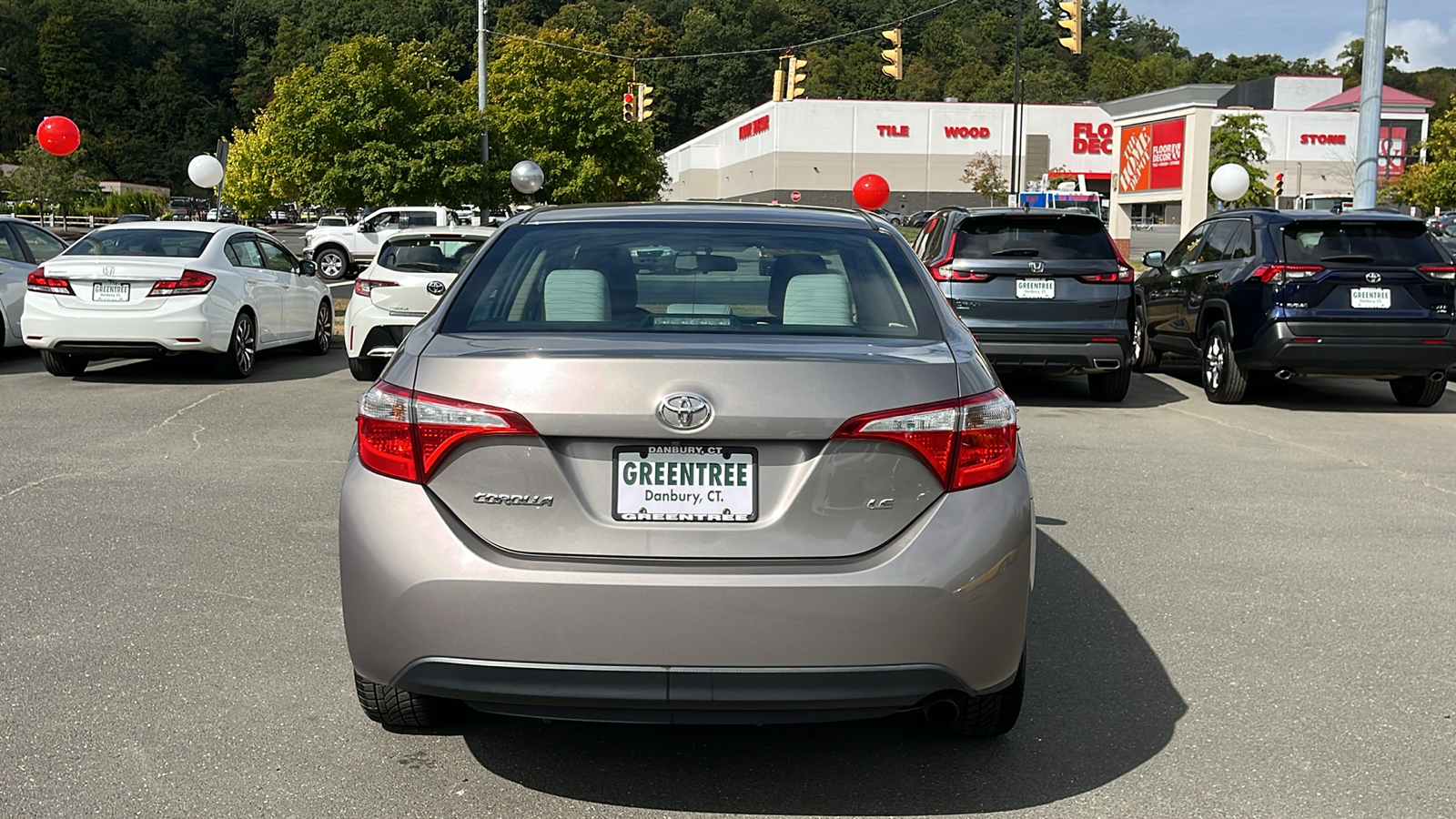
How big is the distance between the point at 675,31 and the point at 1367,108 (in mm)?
119774

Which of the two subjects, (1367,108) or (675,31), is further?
(675,31)

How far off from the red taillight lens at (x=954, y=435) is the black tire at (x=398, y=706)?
5.05 feet

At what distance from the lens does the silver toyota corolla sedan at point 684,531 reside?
10.8 feet

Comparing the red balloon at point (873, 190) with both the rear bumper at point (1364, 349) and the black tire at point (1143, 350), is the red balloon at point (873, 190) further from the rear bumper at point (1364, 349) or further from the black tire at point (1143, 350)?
the rear bumper at point (1364, 349)

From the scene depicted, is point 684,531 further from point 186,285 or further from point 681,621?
point 186,285

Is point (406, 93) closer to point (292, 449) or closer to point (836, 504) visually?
point (292, 449)

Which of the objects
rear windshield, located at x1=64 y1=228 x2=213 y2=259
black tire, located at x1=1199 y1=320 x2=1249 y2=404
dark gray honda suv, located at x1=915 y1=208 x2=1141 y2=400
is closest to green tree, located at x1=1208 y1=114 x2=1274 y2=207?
black tire, located at x1=1199 y1=320 x2=1249 y2=404

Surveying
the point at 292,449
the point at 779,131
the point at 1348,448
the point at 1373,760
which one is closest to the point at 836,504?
the point at 1373,760

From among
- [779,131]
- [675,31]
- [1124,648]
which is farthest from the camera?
[675,31]

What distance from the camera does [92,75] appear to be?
13562 cm

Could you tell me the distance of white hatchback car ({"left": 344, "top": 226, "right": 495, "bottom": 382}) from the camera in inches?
525

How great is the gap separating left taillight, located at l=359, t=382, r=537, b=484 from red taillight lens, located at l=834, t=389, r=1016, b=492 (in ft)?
2.74

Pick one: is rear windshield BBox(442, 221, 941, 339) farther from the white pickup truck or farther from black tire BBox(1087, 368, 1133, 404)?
the white pickup truck

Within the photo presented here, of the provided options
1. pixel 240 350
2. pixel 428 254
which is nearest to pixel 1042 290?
pixel 428 254
